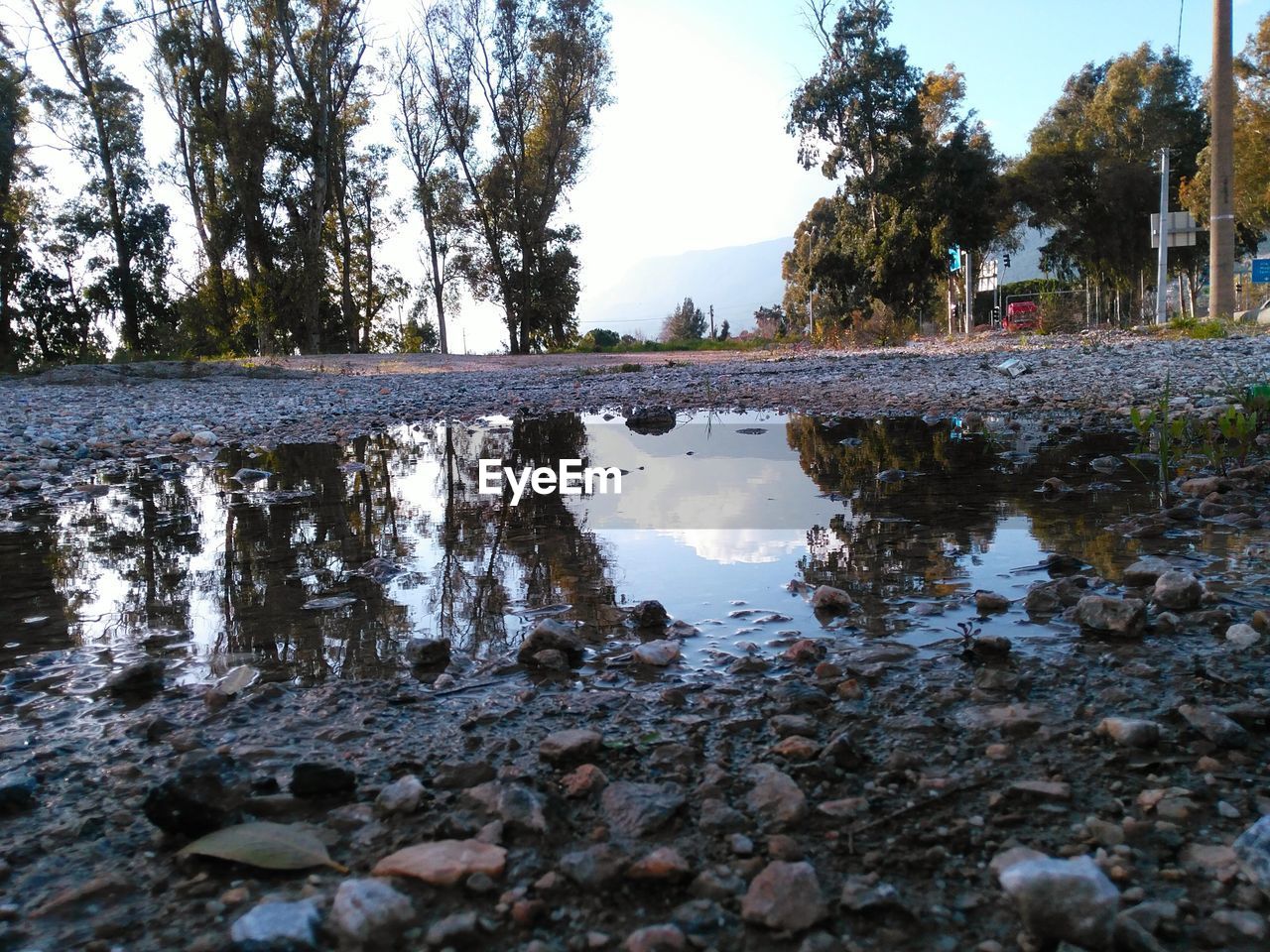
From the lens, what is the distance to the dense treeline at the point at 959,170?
23.5m

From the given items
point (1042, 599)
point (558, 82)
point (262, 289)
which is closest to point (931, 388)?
point (1042, 599)

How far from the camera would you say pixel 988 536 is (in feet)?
9.28

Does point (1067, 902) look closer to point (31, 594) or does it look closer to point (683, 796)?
point (683, 796)

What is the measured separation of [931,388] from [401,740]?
662 cm

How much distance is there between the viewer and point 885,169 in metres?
23.8

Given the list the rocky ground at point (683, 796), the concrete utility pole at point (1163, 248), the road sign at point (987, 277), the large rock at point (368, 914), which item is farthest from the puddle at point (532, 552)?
the road sign at point (987, 277)

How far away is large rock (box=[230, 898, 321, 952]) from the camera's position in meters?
1.00

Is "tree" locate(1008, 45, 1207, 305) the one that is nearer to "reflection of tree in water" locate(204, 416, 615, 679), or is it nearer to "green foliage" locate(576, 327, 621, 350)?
"green foliage" locate(576, 327, 621, 350)

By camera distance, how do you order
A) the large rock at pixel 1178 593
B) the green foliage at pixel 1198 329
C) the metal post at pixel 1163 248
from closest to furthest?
the large rock at pixel 1178 593 → the green foliage at pixel 1198 329 → the metal post at pixel 1163 248

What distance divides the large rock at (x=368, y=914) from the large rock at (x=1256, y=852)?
966 millimetres

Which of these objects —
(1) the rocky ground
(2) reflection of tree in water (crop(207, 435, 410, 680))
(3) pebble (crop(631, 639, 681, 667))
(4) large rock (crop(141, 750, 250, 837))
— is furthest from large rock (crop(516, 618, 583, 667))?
(4) large rock (crop(141, 750, 250, 837))

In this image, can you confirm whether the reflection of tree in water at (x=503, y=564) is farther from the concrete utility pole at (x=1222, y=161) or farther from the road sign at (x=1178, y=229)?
the road sign at (x=1178, y=229)

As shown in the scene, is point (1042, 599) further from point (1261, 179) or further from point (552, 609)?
point (1261, 179)

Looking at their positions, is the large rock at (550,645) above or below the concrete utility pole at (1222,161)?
below
